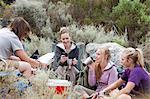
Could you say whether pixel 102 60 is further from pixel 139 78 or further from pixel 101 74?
pixel 139 78

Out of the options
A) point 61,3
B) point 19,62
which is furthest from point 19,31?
point 61,3

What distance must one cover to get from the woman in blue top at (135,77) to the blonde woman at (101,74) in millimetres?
600

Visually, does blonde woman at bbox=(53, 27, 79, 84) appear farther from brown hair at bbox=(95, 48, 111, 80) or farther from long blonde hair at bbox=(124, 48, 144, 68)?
long blonde hair at bbox=(124, 48, 144, 68)

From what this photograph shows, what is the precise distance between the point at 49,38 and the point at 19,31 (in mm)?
4795

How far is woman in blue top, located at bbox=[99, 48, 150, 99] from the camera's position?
5457 millimetres

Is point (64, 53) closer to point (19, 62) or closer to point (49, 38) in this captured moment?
point (19, 62)

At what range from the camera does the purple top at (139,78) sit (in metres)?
5.47

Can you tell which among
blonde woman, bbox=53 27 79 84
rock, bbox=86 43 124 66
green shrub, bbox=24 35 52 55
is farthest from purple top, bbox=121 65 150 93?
green shrub, bbox=24 35 52 55

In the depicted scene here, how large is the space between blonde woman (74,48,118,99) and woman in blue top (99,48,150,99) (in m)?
0.60

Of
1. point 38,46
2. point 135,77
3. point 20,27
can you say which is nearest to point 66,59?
point 20,27

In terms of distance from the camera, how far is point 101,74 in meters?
6.40

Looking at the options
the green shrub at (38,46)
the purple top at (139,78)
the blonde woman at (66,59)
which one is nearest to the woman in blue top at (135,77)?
the purple top at (139,78)

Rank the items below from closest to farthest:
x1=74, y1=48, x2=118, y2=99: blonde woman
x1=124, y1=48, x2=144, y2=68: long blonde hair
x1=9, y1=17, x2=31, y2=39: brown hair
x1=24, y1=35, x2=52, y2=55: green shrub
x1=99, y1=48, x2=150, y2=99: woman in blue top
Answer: x1=99, y1=48, x2=150, y2=99: woman in blue top, x1=124, y1=48, x2=144, y2=68: long blonde hair, x1=9, y1=17, x2=31, y2=39: brown hair, x1=74, y1=48, x2=118, y2=99: blonde woman, x1=24, y1=35, x2=52, y2=55: green shrub

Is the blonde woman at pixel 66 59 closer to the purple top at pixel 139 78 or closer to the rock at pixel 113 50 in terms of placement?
the rock at pixel 113 50
